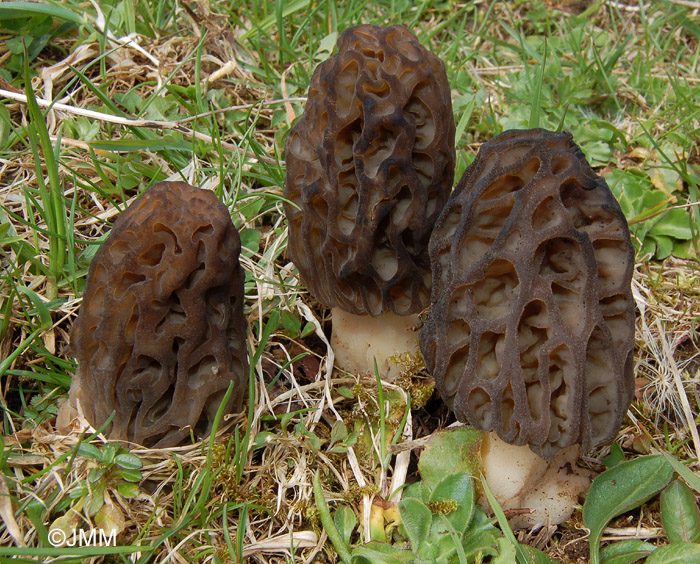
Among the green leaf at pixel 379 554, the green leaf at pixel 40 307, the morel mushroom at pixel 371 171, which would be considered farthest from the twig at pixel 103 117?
the green leaf at pixel 379 554

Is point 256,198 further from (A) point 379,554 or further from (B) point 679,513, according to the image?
(B) point 679,513

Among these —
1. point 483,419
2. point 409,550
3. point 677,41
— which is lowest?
point 409,550

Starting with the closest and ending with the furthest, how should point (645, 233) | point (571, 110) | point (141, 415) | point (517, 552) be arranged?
point (517, 552), point (141, 415), point (645, 233), point (571, 110)

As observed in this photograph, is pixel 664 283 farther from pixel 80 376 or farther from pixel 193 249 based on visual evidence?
pixel 80 376

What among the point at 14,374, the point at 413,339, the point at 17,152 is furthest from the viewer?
the point at 17,152

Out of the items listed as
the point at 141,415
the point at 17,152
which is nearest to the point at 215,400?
the point at 141,415

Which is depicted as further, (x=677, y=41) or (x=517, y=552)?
(x=677, y=41)

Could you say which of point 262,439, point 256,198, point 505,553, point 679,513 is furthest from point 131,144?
point 679,513
